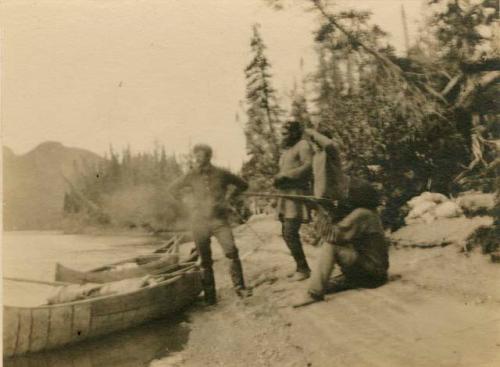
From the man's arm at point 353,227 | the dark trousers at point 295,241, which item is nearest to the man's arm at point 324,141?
the man's arm at point 353,227

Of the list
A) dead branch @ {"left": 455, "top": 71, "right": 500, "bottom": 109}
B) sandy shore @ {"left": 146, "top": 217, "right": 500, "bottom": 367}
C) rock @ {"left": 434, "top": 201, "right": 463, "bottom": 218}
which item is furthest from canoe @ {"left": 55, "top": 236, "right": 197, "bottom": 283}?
dead branch @ {"left": 455, "top": 71, "right": 500, "bottom": 109}

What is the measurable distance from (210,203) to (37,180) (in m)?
1.19

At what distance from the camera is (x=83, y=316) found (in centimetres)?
329

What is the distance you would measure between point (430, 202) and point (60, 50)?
308 cm

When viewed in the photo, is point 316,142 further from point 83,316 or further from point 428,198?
point 83,316

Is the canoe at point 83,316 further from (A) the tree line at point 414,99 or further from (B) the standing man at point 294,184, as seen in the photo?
(A) the tree line at point 414,99

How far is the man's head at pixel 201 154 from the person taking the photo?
3.55 metres

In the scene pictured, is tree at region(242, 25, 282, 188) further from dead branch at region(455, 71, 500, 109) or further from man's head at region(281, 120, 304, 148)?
dead branch at region(455, 71, 500, 109)

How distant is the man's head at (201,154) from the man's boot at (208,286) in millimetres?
809

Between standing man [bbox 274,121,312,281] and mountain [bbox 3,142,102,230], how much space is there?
1313 millimetres

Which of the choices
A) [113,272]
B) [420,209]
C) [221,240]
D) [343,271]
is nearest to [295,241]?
[343,271]

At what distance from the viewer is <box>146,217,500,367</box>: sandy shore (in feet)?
10.2

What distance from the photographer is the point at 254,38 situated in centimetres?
364

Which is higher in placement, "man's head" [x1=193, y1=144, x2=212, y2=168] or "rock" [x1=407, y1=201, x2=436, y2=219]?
"man's head" [x1=193, y1=144, x2=212, y2=168]
